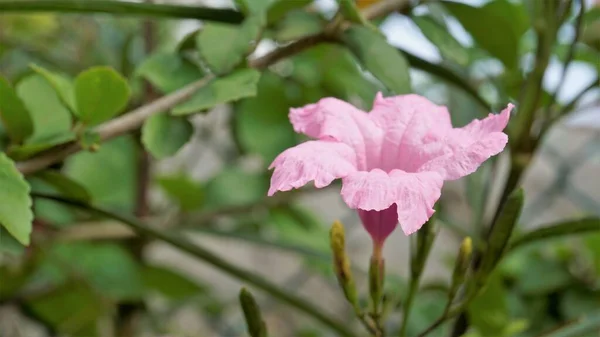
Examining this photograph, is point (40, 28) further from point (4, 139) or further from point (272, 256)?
point (272, 256)

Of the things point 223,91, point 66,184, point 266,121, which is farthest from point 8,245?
point 266,121

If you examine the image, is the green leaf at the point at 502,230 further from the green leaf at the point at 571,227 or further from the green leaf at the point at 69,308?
the green leaf at the point at 69,308

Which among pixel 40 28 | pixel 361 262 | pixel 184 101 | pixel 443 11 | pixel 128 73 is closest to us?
pixel 184 101

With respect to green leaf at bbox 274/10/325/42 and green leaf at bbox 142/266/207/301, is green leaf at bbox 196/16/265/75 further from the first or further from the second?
green leaf at bbox 142/266/207/301

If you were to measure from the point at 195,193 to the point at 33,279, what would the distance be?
19cm

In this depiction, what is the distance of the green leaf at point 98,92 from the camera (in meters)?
0.31

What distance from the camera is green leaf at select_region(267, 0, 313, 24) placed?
14.3 inches

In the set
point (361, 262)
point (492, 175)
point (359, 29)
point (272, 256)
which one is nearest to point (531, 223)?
point (361, 262)

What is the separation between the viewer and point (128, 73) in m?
0.58

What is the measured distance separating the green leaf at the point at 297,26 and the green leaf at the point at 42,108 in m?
0.13

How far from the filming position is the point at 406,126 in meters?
0.30

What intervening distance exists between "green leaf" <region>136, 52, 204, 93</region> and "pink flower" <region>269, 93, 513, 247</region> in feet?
0.28

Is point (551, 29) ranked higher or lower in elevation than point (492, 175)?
higher

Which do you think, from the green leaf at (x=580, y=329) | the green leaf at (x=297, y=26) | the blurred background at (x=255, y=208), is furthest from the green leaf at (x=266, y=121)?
the green leaf at (x=580, y=329)
